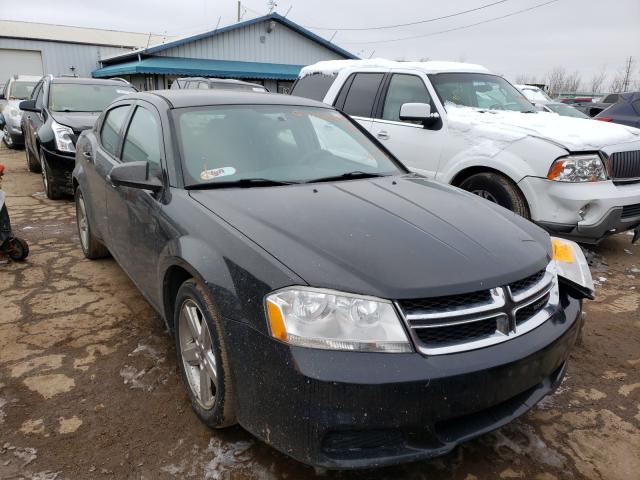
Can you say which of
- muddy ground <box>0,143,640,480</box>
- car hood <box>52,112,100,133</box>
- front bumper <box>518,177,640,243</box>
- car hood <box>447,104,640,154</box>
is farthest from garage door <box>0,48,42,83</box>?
front bumper <box>518,177,640,243</box>

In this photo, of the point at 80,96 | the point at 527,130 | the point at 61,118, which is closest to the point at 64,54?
the point at 80,96

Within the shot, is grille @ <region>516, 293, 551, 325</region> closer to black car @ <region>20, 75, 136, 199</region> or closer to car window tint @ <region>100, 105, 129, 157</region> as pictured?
car window tint @ <region>100, 105, 129, 157</region>

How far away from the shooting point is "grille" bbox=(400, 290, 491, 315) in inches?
71.8

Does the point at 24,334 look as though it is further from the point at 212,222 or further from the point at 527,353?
the point at 527,353

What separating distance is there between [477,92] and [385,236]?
432 cm

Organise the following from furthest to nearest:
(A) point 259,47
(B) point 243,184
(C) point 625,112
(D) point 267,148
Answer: (A) point 259,47 → (C) point 625,112 → (D) point 267,148 → (B) point 243,184

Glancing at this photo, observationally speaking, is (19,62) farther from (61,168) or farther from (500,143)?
(500,143)

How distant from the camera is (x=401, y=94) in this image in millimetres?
5809

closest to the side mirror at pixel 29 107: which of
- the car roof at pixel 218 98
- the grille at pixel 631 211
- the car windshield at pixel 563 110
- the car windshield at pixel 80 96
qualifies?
the car windshield at pixel 80 96

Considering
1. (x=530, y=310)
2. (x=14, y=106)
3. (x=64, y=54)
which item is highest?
(x=64, y=54)

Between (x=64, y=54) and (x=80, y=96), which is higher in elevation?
(x=64, y=54)

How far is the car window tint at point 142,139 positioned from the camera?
2980mm

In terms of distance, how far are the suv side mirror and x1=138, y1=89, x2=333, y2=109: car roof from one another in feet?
5.77

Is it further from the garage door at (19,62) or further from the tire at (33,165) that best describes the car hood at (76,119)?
the garage door at (19,62)
